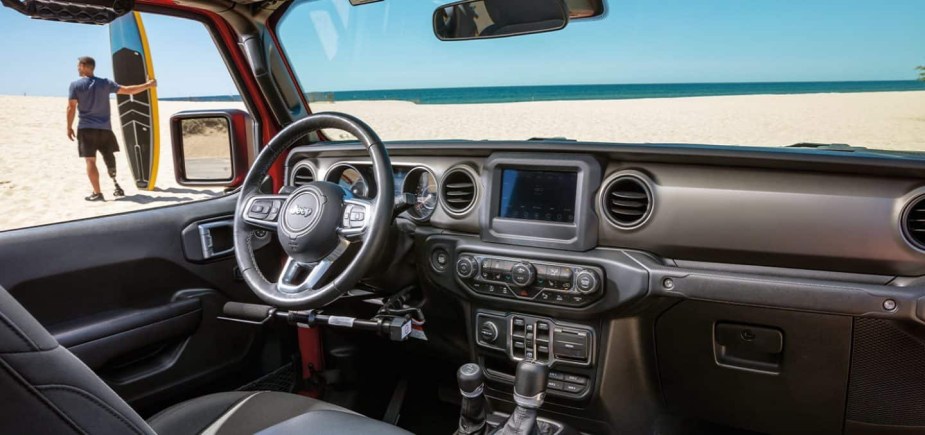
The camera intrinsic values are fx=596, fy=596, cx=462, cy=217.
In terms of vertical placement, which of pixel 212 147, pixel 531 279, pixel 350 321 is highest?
pixel 212 147

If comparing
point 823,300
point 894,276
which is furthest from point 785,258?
point 894,276

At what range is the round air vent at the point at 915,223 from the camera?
1.67 m

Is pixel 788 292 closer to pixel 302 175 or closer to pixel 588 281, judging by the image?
pixel 588 281

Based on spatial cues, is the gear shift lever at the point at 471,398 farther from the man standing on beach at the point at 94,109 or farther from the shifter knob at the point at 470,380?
the man standing on beach at the point at 94,109

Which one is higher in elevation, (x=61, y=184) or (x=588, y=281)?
(x=61, y=184)

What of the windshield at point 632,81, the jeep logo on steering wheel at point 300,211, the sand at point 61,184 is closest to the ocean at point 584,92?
the windshield at point 632,81

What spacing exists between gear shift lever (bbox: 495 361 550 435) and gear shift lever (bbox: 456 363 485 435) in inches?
6.1

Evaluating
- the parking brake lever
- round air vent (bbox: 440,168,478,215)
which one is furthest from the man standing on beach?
round air vent (bbox: 440,168,478,215)

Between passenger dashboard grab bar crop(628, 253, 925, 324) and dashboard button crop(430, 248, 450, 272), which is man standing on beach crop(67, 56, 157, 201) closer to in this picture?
dashboard button crop(430, 248, 450, 272)

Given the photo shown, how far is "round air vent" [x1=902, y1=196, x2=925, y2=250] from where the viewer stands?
167cm

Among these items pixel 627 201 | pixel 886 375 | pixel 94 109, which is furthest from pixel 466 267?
pixel 94 109

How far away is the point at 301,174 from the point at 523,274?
1.22 meters

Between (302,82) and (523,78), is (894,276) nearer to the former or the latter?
(302,82)

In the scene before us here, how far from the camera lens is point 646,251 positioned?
2.04 metres
